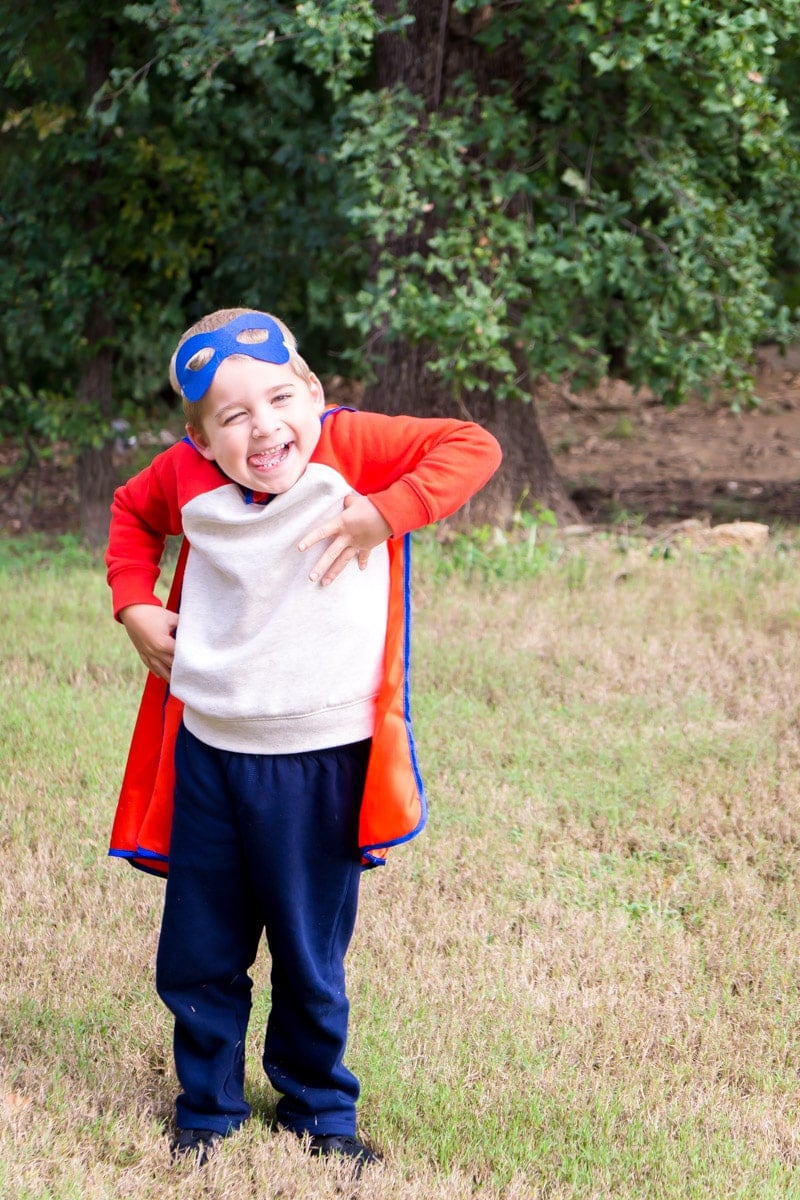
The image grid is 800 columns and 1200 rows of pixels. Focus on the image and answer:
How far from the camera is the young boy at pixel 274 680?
2.52 meters

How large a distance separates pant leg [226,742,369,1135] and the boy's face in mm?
535

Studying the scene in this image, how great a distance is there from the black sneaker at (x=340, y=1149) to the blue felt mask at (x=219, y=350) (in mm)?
1514

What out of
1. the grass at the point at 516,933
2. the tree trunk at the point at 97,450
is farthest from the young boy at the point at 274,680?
the tree trunk at the point at 97,450

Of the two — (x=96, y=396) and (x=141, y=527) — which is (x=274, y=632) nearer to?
(x=141, y=527)

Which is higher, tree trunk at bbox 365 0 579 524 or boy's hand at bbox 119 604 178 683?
tree trunk at bbox 365 0 579 524

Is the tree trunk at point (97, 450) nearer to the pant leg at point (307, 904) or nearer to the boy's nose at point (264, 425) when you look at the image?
the pant leg at point (307, 904)

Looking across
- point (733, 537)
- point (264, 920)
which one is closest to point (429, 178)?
point (733, 537)

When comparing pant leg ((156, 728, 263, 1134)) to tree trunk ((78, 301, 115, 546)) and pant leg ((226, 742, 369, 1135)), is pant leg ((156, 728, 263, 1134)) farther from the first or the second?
tree trunk ((78, 301, 115, 546))

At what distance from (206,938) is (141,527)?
33.1 inches

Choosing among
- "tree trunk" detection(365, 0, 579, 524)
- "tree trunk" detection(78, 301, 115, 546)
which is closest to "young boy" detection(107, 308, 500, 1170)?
"tree trunk" detection(365, 0, 579, 524)

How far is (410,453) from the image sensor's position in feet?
8.59

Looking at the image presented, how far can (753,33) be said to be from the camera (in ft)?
21.5

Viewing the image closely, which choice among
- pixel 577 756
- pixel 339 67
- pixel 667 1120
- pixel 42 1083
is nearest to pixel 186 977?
pixel 42 1083

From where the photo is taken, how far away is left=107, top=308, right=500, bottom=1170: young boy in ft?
8.28
